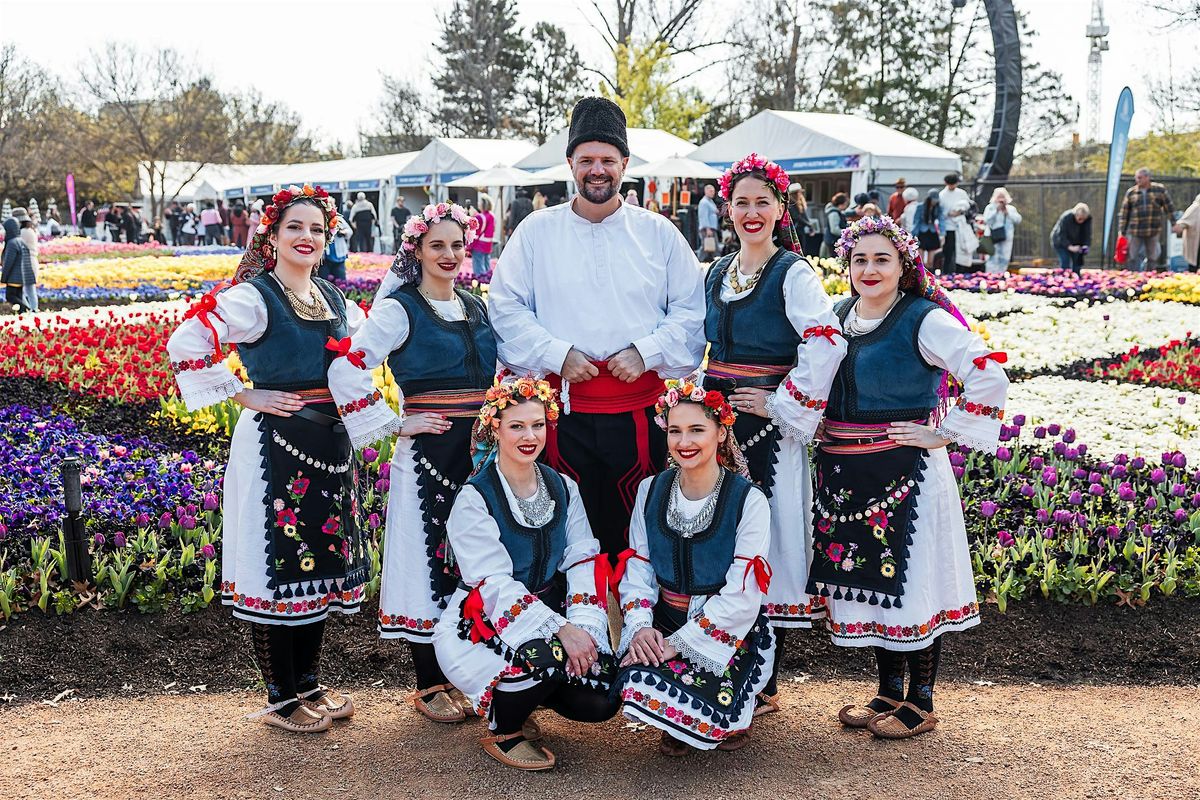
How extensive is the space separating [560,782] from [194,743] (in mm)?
1211

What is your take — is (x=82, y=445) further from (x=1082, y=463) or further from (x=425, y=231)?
(x=1082, y=463)

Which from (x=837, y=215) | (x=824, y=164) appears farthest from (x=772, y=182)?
(x=824, y=164)

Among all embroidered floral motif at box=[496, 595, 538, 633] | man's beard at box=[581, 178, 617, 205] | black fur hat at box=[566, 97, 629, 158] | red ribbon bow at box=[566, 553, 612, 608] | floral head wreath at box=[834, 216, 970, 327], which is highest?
black fur hat at box=[566, 97, 629, 158]

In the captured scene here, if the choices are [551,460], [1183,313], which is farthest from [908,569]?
[1183,313]

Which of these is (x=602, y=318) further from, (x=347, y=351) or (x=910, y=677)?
(x=910, y=677)

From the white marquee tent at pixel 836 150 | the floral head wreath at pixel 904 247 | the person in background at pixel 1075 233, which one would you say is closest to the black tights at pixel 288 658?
the floral head wreath at pixel 904 247

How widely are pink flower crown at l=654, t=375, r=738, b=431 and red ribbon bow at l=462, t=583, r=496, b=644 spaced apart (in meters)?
0.78

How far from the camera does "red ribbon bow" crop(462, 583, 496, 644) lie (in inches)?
132

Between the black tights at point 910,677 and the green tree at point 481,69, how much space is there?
4181 centimetres

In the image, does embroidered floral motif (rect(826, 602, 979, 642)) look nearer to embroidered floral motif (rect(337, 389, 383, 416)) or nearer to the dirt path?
the dirt path

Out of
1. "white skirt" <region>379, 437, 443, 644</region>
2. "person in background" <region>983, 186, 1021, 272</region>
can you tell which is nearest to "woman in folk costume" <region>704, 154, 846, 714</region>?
"white skirt" <region>379, 437, 443, 644</region>

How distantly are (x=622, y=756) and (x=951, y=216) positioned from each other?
1361 centimetres

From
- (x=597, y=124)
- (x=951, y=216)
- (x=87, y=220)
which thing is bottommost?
(x=597, y=124)

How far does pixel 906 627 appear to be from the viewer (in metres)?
3.43
